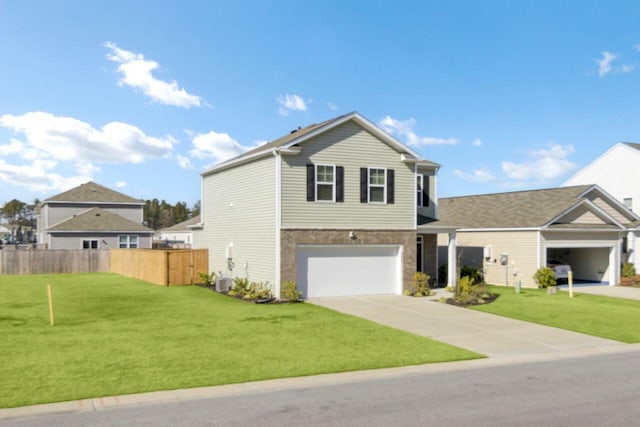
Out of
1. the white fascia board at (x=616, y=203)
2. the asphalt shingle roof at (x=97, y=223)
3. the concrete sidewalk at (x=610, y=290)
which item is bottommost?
the concrete sidewalk at (x=610, y=290)

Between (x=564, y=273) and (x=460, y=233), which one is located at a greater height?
(x=460, y=233)

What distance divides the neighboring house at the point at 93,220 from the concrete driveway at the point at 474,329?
27392 mm

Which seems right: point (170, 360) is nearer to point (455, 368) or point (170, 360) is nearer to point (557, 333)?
point (455, 368)

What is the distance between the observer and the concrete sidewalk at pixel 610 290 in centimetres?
2351

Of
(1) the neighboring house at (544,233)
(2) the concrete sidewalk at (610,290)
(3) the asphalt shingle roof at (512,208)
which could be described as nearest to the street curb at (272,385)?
(2) the concrete sidewalk at (610,290)

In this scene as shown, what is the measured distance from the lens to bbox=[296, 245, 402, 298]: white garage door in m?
21.2

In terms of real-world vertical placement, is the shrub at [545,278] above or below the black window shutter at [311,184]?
below

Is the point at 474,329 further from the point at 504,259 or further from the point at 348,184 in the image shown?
the point at 504,259

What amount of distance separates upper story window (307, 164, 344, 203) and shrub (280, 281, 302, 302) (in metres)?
3.30

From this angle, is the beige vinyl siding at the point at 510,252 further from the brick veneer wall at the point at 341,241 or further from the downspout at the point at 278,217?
the downspout at the point at 278,217

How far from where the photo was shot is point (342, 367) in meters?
10.3

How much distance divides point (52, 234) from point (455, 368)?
38.3 meters

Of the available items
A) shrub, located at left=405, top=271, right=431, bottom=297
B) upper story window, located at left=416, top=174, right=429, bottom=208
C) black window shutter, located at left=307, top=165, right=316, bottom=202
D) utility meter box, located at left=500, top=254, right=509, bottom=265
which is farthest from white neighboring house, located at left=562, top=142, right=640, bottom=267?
black window shutter, located at left=307, top=165, right=316, bottom=202

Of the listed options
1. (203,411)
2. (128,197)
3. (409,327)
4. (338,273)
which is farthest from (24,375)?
(128,197)
